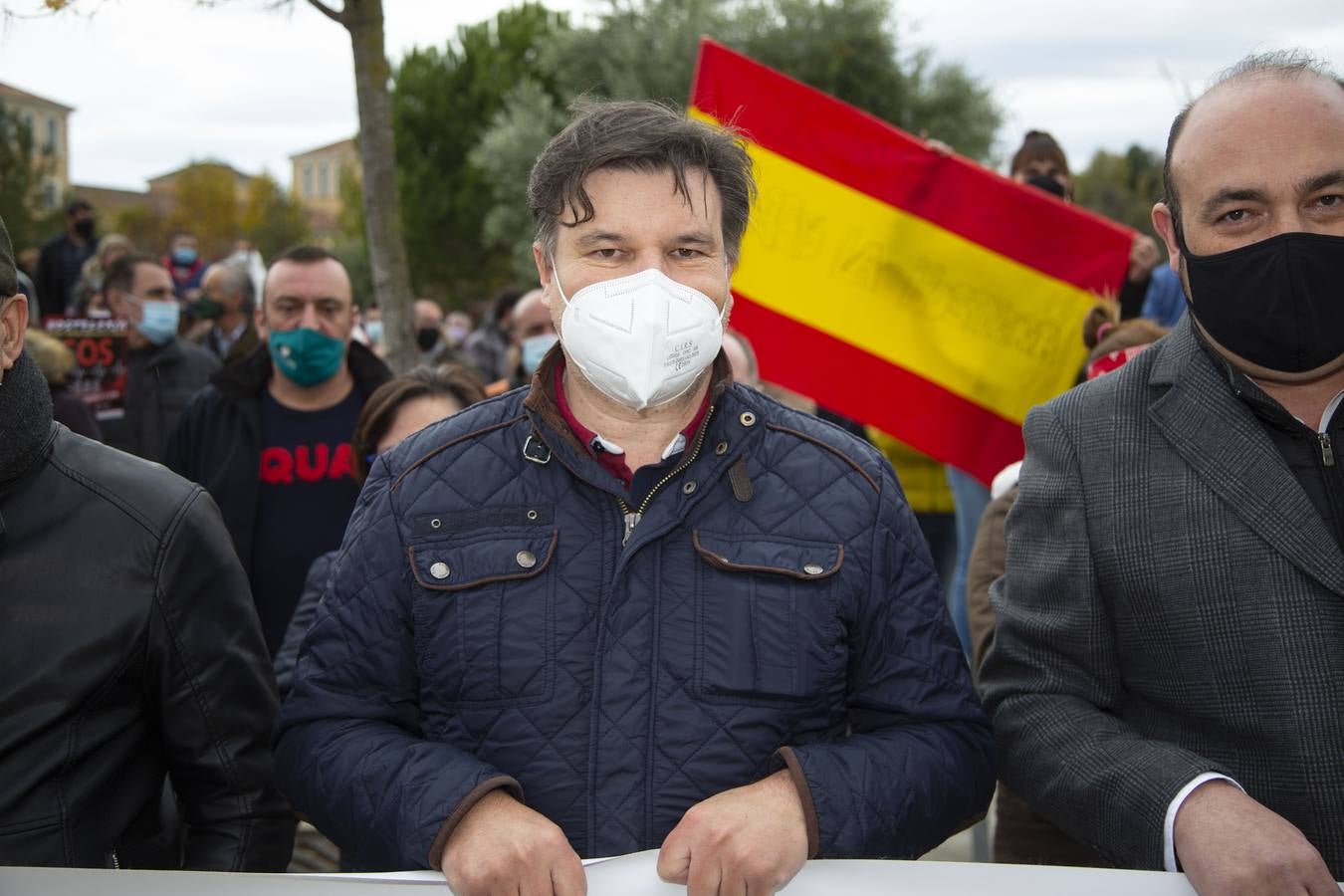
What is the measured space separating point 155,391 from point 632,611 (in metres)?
5.10

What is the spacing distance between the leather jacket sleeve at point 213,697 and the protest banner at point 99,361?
14.1 ft

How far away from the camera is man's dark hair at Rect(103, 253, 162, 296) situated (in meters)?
6.99

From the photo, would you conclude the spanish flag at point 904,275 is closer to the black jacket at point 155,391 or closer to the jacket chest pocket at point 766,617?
the black jacket at point 155,391

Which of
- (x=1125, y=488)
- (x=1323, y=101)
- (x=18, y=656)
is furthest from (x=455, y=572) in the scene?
(x=1323, y=101)

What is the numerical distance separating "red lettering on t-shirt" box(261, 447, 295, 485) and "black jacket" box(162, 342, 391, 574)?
1.2 inches

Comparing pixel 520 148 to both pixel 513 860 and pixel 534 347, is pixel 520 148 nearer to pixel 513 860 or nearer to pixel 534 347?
pixel 534 347

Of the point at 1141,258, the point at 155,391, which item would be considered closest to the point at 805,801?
the point at 1141,258

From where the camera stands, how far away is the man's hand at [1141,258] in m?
5.78

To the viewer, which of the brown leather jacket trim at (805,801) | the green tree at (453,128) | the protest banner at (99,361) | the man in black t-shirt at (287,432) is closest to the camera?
the brown leather jacket trim at (805,801)

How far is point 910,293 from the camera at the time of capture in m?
5.86

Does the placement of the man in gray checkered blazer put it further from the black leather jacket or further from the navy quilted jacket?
the black leather jacket

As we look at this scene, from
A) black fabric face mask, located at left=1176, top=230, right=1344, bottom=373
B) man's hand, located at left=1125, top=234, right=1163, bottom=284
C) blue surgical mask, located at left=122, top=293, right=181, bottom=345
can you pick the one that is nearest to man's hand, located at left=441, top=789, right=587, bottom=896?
black fabric face mask, located at left=1176, top=230, right=1344, bottom=373

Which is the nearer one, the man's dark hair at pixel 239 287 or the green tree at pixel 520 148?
the man's dark hair at pixel 239 287

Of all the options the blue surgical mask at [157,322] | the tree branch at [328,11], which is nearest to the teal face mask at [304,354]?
the tree branch at [328,11]
